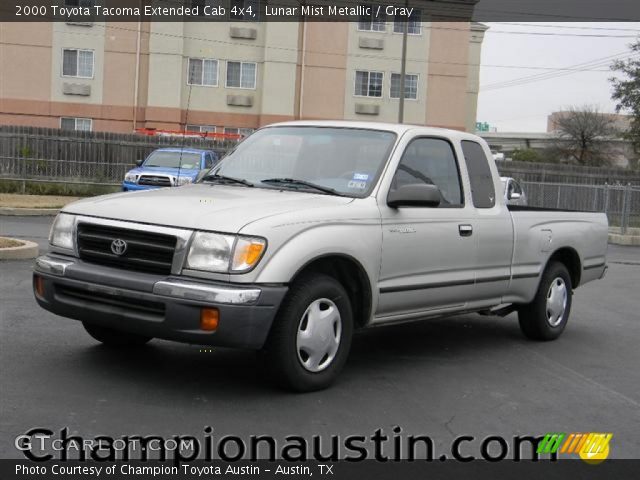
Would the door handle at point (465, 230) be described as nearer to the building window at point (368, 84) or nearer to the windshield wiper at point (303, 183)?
the windshield wiper at point (303, 183)

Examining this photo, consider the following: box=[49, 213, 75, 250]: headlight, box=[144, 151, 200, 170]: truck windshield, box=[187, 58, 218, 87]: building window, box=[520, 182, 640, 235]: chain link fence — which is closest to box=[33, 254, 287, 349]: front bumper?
box=[49, 213, 75, 250]: headlight

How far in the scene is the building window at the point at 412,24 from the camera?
43000mm

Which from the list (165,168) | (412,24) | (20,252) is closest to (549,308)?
(20,252)

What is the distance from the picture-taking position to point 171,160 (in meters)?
21.9

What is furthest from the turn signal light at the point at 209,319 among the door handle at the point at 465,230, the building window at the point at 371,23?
→ the building window at the point at 371,23

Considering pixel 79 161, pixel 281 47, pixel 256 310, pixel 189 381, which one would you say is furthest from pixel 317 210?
pixel 281 47

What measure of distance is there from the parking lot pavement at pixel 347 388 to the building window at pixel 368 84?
35.2 metres

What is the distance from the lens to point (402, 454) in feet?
16.3

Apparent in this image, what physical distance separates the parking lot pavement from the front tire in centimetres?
16

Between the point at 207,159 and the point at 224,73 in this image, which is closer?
the point at 207,159

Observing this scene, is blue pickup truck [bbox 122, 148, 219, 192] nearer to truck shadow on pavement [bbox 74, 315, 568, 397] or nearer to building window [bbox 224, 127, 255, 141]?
truck shadow on pavement [bbox 74, 315, 568, 397]

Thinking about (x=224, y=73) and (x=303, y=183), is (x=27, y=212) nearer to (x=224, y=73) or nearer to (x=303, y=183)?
(x=303, y=183)

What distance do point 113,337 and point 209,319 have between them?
66.3 inches

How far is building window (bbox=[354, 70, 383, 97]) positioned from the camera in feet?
142
